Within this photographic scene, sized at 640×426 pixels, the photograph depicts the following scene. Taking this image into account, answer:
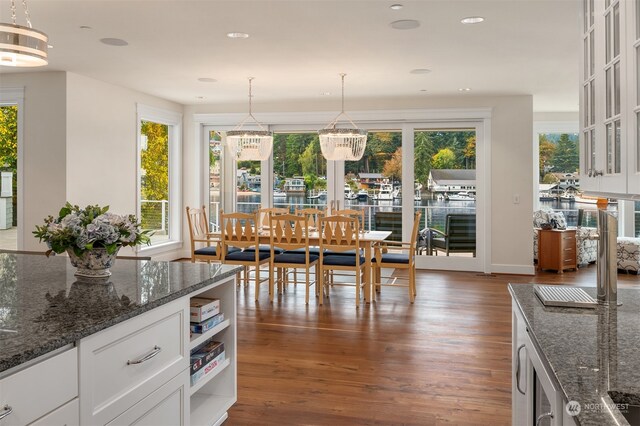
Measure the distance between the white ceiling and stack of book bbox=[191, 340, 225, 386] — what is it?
251 centimetres

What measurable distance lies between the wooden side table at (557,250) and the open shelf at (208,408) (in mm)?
6462

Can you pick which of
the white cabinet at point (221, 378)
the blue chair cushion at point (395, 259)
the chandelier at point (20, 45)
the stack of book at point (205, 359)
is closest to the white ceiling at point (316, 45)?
the chandelier at point (20, 45)

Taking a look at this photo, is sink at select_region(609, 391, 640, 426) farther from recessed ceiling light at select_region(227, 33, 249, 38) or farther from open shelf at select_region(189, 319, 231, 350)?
recessed ceiling light at select_region(227, 33, 249, 38)

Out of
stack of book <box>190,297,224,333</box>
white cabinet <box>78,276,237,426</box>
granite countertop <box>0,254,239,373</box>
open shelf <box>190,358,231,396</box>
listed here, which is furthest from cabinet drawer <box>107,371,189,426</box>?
granite countertop <box>0,254,239,373</box>

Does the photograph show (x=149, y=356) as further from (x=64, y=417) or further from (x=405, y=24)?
(x=405, y=24)

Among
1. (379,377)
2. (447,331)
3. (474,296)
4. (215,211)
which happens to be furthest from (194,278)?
(215,211)

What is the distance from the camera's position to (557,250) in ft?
25.8

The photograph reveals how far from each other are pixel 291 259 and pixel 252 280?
1.20 m

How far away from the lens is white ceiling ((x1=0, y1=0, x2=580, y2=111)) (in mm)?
3971

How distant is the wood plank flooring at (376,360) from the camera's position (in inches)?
118

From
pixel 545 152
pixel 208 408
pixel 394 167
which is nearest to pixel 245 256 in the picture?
pixel 394 167

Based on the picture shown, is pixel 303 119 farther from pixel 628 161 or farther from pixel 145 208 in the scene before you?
pixel 628 161

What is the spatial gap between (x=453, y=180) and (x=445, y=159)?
344mm

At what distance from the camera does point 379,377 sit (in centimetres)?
353
